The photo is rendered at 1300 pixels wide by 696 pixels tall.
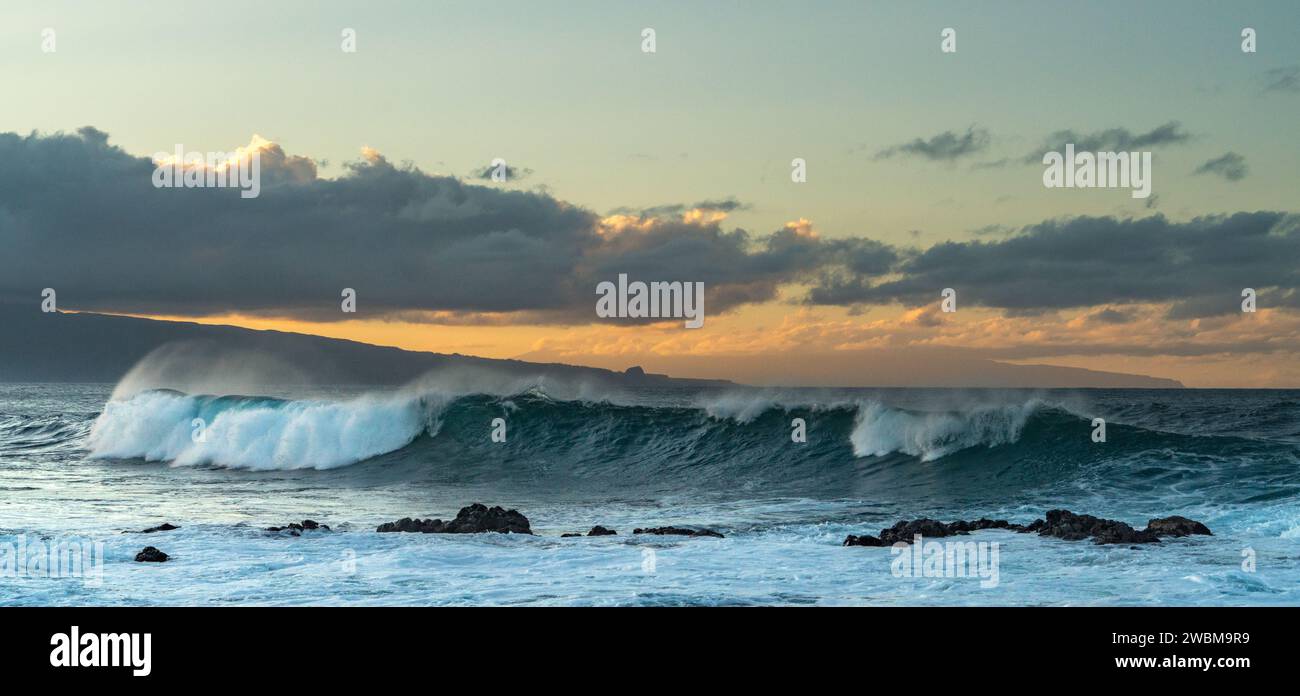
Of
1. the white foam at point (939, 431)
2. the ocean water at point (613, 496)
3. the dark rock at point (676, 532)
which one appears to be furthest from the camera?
the white foam at point (939, 431)

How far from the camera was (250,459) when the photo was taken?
102 feet

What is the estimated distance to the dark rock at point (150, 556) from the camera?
41.1 feet

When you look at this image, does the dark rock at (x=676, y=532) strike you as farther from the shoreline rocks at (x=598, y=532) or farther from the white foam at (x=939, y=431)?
the white foam at (x=939, y=431)

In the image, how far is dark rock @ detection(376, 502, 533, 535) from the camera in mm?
15250

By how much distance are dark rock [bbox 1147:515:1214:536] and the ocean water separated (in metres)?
0.49

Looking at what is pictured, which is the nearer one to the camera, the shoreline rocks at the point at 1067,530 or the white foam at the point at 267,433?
the shoreline rocks at the point at 1067,530

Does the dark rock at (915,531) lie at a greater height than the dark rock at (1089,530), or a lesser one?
lesser

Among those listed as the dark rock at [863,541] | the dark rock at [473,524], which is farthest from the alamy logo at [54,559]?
the dark rock at [863,541]

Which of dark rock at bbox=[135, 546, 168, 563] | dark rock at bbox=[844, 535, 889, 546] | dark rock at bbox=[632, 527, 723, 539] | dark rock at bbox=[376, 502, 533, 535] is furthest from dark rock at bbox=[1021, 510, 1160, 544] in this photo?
dark rock at bbox=[135, 546, 168, 563]

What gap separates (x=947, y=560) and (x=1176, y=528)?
4.02 metres

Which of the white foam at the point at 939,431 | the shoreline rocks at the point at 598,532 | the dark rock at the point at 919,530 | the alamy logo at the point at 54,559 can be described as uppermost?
the white foam at the point at 939,431
